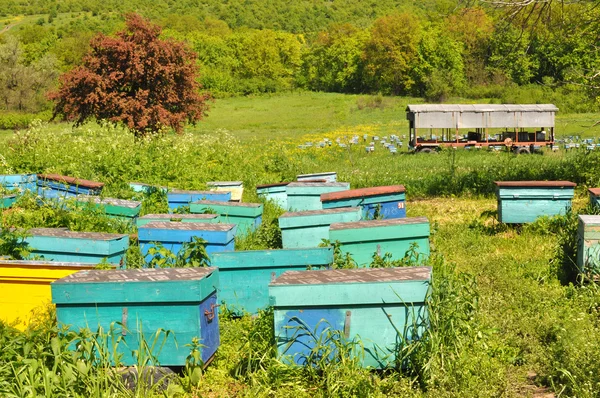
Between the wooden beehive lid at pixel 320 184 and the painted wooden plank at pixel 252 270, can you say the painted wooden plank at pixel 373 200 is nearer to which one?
the wooden beehive lid at pixel 320 184

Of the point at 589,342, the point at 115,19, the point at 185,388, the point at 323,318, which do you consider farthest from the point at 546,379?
the point at 115,19

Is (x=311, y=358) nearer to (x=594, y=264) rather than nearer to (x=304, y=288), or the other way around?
(x=304, y=288)

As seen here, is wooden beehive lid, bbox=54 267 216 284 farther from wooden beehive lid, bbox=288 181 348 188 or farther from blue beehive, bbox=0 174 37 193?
blue beehive, bbox=0 174 37 193

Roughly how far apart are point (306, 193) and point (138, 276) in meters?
5.22

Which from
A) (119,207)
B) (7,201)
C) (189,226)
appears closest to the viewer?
(189,226)

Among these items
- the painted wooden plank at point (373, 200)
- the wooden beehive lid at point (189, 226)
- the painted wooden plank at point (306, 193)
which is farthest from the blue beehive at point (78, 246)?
the painted wooden plank at point (306, 193)

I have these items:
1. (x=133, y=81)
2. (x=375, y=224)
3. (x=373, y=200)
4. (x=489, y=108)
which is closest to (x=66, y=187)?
(x=373, y=200)

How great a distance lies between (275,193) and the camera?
10797 millimetres

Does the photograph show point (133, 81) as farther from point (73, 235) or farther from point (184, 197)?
point (73, 235)

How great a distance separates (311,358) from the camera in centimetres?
461

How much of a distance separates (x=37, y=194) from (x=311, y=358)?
19.7 feet

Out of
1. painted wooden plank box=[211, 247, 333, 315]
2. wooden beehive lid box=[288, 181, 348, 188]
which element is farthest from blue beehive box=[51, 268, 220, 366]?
wooden beehive lid box=[288, 181, 348, 188]

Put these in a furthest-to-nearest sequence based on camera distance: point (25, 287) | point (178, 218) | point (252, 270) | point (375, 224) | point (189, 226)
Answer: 1. point (178, 218)
2. point (189, 226)
3. point (375, 224)
4. point (252, 270)
5. point (25, 287)

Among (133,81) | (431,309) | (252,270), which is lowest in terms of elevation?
(252,270)
